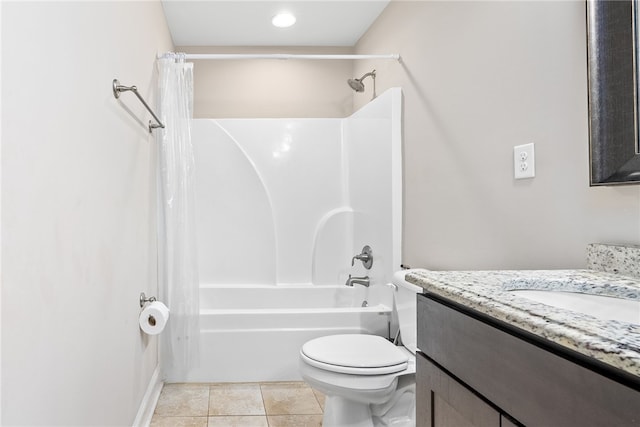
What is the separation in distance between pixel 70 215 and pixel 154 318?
3.24 ft

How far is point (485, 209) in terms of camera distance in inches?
66.6

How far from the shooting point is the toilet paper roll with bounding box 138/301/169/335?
6.61 ft

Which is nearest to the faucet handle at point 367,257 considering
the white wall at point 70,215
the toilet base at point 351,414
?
the toilet base at point 351,414

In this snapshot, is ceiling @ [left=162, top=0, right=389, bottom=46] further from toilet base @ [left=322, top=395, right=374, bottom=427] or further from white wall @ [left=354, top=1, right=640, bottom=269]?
toilet base @ [left=322, top=395, right=374, bottom=427]

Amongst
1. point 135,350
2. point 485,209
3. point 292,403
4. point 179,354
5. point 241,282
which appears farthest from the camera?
point 241,282

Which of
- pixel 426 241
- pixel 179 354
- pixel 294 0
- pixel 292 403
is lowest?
pixel 292 403

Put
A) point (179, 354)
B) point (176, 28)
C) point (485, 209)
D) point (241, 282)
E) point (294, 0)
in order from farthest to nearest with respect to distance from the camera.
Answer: point (241, 282) → point (176, 28) → point (294, 0) → point (179, 354) → point (485, 209)

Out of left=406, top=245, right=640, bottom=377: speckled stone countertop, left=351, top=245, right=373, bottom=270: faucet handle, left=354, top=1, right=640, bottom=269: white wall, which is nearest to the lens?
left=406, top=245, right=640, bottom=377: speckled stone countertop

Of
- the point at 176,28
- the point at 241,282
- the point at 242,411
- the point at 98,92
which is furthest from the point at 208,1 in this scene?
the point at 242,411

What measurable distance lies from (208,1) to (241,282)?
77.0 inches

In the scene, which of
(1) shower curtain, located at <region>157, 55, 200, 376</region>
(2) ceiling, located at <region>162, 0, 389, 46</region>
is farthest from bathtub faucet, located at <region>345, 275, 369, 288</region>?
(2) ceiling, located at <region>162, 0, 389, 46</region>

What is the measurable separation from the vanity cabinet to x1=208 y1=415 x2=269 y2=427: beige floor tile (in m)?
1.36

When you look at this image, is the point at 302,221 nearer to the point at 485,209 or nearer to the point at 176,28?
the point at 176,28

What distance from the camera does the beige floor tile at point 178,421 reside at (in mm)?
2102
